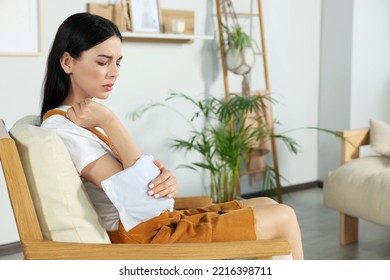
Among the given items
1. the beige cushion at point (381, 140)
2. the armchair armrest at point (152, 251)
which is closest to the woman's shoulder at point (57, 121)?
the armchair armrest at point (152, 251)

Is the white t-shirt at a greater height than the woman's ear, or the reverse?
the woman's ear

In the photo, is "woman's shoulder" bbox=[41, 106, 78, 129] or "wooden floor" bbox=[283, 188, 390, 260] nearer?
"woman's shoulder" bbox=[41, 106, 78, 129]

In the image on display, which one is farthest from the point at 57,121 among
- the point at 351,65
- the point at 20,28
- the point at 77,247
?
the point at 351,65

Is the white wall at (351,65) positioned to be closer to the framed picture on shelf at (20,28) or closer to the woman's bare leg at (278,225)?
the framed picture on shelf at (20,28)

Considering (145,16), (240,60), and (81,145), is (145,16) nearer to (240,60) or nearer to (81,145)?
(240,60)

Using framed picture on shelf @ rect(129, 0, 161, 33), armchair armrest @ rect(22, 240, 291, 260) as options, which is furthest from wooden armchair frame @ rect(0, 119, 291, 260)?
framed picture on shelf @ rect(129, 0, 161, 33)

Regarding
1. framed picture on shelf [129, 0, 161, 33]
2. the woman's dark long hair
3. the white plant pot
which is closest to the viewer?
the woman's dark long hair

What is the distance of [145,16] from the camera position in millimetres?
3887

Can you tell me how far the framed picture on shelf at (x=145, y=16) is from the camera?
12.5 feet

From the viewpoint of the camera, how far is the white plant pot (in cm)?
419

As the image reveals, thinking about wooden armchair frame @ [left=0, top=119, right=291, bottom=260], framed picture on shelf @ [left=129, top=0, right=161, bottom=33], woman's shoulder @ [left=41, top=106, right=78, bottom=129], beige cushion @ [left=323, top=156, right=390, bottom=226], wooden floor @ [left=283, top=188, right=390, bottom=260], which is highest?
framed picture on shelf @ [left=129, top=0, right=161, bottom=33]

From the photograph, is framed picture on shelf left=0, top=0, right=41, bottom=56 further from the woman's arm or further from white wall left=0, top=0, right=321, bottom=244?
the woman's arm

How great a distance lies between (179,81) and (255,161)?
3.03 ft

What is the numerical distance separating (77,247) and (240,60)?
110 inches
